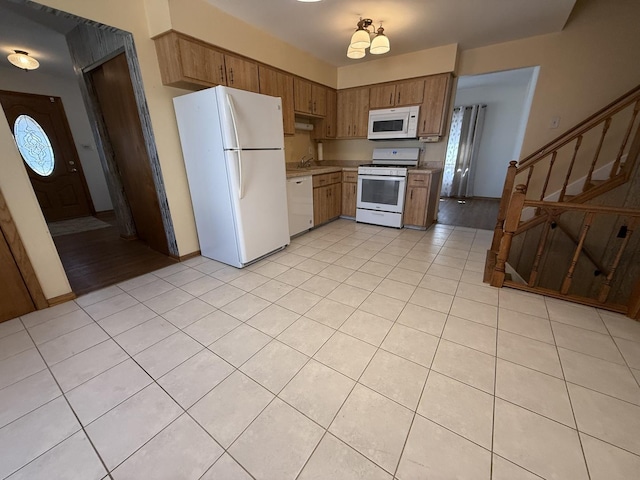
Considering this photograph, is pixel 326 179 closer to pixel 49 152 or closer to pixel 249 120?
pixel 249 120

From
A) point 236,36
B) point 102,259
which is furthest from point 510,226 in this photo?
point 102,259

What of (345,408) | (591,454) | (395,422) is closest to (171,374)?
(345,408)

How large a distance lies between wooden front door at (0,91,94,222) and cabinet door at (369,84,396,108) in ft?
18.7

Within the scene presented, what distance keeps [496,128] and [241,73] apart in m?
6.17

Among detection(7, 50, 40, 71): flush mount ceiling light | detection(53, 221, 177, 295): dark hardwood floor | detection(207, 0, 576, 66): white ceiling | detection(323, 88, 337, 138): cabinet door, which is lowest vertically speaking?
detection(53, 221, 177, 295): dark hardwood floor

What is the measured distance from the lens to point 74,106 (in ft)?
15.8

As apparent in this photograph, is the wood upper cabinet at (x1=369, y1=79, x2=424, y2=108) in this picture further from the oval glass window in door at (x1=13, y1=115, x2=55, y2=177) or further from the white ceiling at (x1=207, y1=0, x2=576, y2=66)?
the oval glass window in door at (x1=13, y1=115, x2=55, y2=177)

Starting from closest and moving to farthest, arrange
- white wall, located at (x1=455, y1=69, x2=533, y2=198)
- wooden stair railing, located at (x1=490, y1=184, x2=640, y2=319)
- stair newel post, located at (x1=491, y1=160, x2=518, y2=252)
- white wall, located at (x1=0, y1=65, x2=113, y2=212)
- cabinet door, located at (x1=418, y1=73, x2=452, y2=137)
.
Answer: wooden stair railing, located at (x1=490, y1=184, x2=640, y2=319)
stair newel post, located at (x1=491, y1=160, x2=518, y2=252)
cabinet door, located at (x1=418, y1=73, x2=452, y2=137)
white wall, located at (x1=0, y1=65, x2=113, y2=212)
white wall, located at (x1=455, y1=69, x2=533, y2=198)

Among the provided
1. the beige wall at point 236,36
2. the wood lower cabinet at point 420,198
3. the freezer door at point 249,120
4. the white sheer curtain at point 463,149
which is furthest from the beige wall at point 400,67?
the white sheer curtain at point 463,149

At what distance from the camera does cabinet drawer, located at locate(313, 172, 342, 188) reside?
3.83m

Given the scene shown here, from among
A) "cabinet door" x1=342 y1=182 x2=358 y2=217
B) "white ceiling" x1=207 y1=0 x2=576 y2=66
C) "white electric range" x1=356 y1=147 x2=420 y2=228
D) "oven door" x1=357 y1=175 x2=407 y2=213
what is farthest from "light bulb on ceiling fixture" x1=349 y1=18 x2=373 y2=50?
"cabinet door" x1=342 y1=182 x2=358 y2=217

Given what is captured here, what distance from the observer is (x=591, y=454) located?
104 cm

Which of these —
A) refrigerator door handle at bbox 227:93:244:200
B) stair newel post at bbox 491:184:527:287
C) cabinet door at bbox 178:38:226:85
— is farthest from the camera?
cabinet door at bbox 178:38:226:85

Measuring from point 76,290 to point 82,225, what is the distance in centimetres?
300
